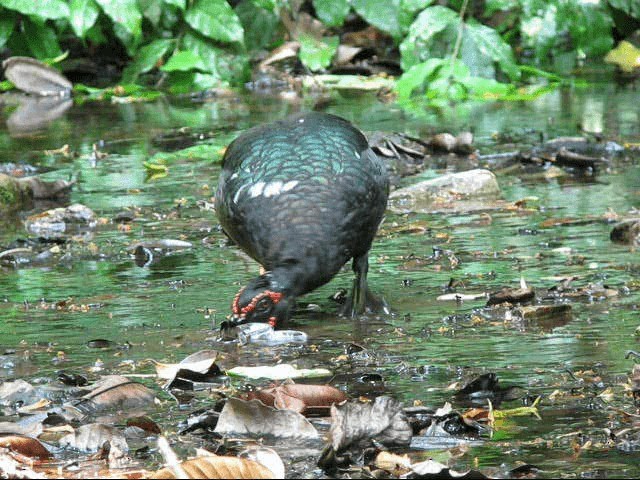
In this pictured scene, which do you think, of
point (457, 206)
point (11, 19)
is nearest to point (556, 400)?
point (457, 206)

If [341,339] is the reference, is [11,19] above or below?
below

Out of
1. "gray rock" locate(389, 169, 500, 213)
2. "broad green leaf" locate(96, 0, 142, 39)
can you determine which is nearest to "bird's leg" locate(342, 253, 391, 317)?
"gray rock" locate(389, 169, 500, 213)

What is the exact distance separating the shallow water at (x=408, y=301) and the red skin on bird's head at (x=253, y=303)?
0.14m

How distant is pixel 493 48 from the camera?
12.8 m

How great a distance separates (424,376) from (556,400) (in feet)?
1.79

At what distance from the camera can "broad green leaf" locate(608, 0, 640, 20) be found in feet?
45.2

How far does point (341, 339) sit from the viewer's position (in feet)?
17.0

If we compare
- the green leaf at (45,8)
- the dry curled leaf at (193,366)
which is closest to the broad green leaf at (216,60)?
the green leaf at (45,8)

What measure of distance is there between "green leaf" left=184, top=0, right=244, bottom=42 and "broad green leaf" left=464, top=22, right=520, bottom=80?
235 centimetres

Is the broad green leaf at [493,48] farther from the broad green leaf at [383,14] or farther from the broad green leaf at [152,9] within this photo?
the broad green leaf at [152,9]

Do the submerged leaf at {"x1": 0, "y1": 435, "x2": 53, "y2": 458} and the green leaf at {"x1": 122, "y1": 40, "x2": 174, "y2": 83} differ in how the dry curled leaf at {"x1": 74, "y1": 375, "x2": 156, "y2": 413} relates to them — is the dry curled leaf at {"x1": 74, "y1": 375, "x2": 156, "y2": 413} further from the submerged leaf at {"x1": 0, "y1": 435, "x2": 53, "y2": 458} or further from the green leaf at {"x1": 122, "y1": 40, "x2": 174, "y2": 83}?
the green leaf at {"x1": 122, "y1": 40, "x2": 174, "y2": 83}

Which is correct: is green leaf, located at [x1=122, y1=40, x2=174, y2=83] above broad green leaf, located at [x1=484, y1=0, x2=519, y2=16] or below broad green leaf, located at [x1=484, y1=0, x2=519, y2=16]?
below

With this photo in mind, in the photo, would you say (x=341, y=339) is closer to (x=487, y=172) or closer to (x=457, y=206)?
(x=457, y=206)

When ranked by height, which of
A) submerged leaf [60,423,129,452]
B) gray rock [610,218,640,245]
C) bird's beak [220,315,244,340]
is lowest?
gray rock [610,218,640,245]
